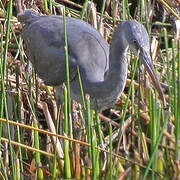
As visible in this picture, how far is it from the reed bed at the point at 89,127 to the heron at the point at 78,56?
4.5 inches

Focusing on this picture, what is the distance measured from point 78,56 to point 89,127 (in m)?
1.34

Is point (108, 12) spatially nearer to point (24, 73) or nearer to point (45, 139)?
point (24, 73)

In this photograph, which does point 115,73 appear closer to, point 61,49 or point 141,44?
point 141,44

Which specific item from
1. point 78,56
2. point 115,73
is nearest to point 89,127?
point 115,73

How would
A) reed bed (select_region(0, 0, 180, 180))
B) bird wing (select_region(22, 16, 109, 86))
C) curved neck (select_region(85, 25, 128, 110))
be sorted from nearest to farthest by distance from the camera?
reed bed (select_region(0, 0, 180, 180)), curved neck (select_region(85, 25, 128, 110)), bird wing (select_region(22, 16, 109, 86))

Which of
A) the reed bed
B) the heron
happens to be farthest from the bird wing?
the reed bed

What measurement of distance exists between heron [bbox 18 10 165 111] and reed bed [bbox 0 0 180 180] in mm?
115

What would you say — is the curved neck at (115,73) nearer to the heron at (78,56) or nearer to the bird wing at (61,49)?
the heron at (78,56)

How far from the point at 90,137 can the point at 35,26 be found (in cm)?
169

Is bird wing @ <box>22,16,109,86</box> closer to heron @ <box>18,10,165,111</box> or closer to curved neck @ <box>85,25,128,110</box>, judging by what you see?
heron @ <box>18,10,165,111</box>

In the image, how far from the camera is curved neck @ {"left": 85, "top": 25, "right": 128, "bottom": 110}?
11.7ft

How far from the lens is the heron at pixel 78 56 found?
3.61 m

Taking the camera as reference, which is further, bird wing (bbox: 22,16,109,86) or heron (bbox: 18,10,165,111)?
bird wing (bbox: 22,16,109,86)

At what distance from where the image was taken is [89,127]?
8.90 feet
